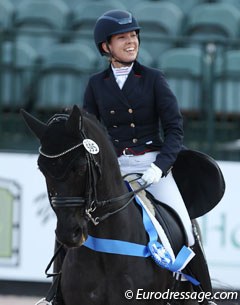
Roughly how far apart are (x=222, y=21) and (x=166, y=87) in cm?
595

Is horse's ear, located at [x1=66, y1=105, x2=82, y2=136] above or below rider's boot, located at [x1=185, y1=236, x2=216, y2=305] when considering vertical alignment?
above

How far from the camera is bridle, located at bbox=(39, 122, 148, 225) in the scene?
4.43 meters

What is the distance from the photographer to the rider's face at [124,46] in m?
5.21

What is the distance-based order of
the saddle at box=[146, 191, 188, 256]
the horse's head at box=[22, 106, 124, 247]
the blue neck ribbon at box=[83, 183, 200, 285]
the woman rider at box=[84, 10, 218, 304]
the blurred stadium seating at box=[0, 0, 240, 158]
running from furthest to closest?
the blurred stadium seating at box=[0, 0, 240, 158] → the saddle at box=[146, 191, 188, 256] → the woman rider at box=[84, 10, 218, 304] → the blue neck ribbon at box=[83, 183, 200, 285] → the horse's head at box=[22, 106, 124, 247]

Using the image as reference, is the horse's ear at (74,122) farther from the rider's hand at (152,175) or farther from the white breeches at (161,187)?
the white breeches at (161,187)

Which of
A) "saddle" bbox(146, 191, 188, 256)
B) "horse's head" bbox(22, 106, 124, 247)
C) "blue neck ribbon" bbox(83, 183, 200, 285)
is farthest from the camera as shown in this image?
"saddle" bbox(146, 191, 188, 256)

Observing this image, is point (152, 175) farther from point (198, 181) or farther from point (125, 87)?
point (198, 181)

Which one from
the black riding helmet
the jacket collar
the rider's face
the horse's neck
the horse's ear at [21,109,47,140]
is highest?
the black riding helmet

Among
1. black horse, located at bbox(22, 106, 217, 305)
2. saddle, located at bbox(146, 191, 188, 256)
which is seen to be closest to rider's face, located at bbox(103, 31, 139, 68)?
black horse, located at bbox(22, 106, 217, 305)

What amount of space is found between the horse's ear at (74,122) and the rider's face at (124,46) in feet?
2.79

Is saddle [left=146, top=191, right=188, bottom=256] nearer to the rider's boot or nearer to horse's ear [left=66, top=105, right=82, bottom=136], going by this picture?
the rider's boot

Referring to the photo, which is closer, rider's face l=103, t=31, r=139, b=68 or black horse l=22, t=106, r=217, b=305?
black horse l=22, t=106, r=217, b=305

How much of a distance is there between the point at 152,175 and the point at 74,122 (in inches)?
31.5

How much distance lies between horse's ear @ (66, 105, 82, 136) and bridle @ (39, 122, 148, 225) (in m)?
0.05
